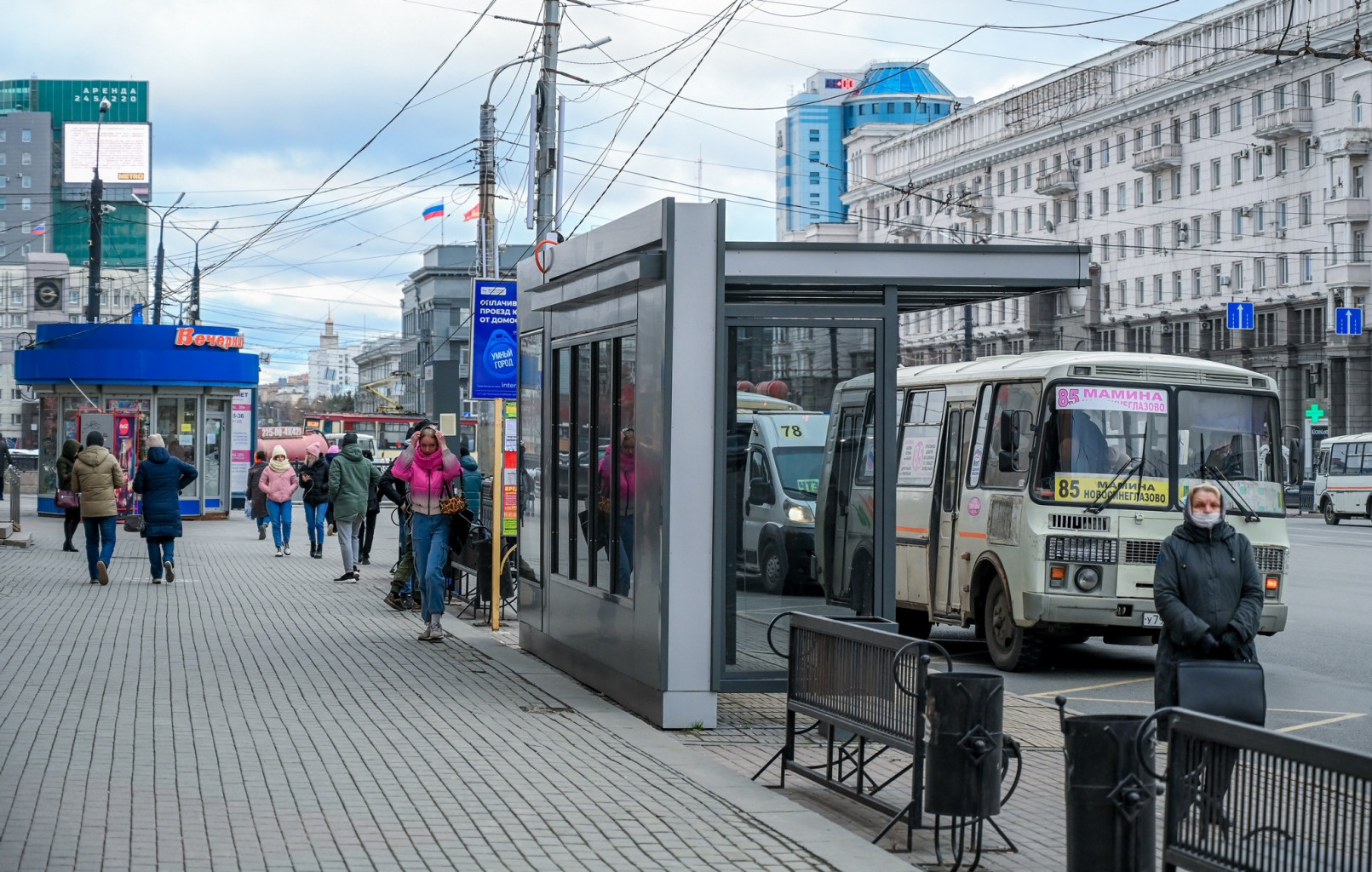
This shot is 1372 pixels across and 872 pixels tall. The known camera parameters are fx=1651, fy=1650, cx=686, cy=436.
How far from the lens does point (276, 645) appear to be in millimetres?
13523

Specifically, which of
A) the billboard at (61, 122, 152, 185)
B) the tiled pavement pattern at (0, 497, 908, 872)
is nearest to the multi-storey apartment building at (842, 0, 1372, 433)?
the billboard at (61, 122, 152, 185)

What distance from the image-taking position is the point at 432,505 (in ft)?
46.9

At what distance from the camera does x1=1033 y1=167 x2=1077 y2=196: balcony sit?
80625 millimetres

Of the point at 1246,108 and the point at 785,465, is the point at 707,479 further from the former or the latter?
the point at 1246,108

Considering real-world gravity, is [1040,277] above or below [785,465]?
above

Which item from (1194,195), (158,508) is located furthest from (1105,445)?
(1194,195)

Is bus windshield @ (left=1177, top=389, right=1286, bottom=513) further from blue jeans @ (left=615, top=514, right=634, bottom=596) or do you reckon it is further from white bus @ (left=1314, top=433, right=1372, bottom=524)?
white bus @ (left=1314, top=433, right=1372, bottom=524)

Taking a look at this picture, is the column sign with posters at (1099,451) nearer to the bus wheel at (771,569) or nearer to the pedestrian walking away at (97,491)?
the bus wheel at (771,569)

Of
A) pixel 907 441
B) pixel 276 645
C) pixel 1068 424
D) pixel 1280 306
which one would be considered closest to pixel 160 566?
pixel 276 645

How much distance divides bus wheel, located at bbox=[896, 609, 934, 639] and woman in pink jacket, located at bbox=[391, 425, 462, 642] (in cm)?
435

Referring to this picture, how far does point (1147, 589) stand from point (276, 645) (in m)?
7.08

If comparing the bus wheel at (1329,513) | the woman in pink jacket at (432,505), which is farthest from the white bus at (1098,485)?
the bus wheel at (1329,513)

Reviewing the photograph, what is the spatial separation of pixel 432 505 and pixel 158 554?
669cm

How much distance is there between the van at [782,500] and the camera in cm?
956
